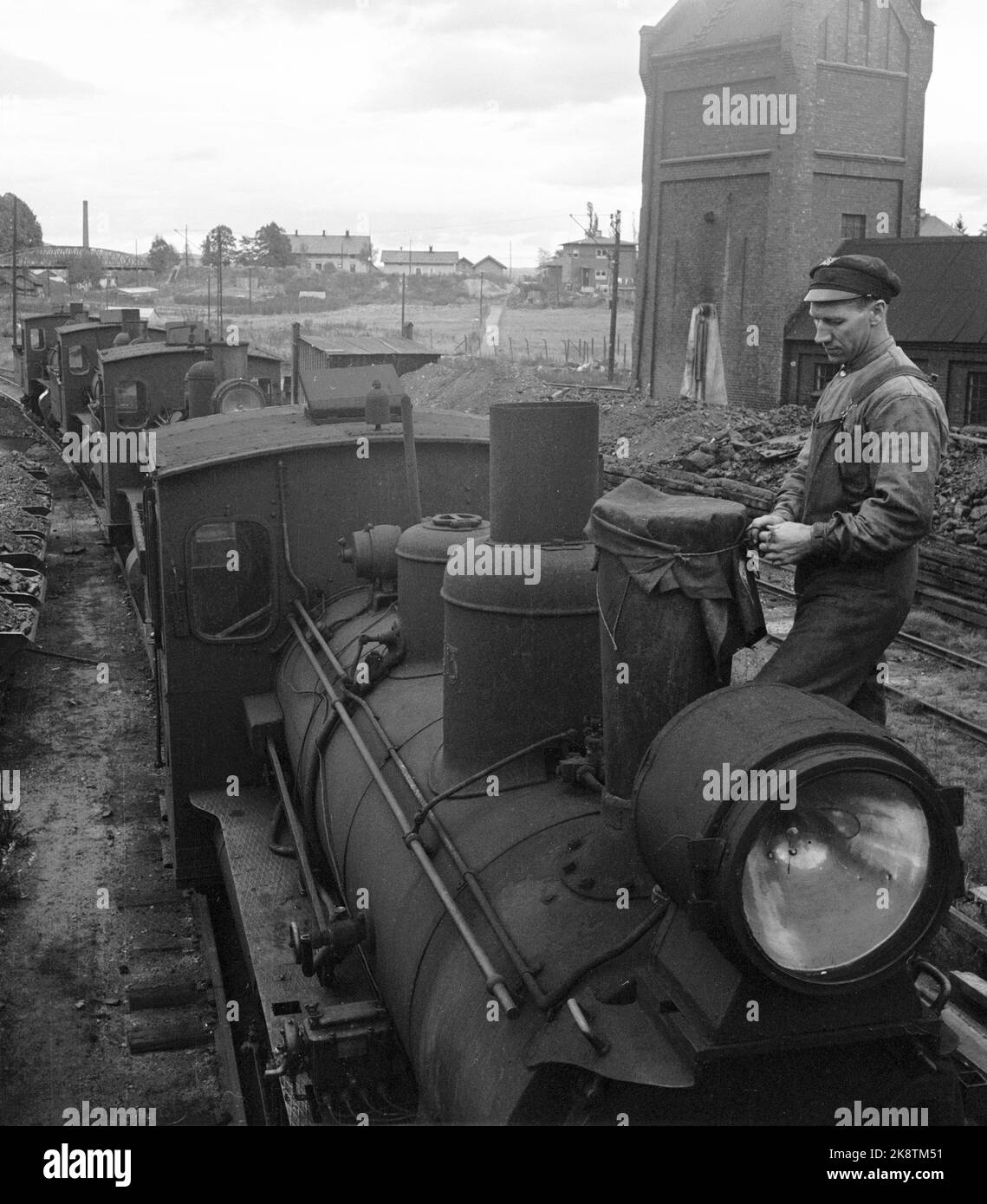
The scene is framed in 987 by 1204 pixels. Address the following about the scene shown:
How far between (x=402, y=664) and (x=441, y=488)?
199cm

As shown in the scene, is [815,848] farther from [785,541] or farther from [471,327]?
[471,327]

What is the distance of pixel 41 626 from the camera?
1627 cm

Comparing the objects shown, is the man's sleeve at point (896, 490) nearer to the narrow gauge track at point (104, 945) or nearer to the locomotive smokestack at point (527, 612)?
the locomotive smokestack at point (527, 612)

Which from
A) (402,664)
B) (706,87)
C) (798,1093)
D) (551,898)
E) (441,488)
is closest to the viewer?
(798,1093)

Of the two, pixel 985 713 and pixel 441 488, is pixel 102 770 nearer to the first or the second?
pixel 441 488

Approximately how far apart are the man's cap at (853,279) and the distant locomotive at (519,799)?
76 cm

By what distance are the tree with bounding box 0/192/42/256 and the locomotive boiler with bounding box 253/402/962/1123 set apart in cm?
8922

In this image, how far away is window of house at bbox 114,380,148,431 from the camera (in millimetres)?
17562

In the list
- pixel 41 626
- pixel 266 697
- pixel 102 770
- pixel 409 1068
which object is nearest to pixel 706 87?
pixel 41 626

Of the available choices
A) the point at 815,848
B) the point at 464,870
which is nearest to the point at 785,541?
the point at 815,848

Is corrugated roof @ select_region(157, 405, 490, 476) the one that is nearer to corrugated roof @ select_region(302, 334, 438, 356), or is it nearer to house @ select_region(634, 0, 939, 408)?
corrugated roof @ select_region(302, 334, 438, 356)

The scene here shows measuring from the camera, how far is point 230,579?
7363 millimetres

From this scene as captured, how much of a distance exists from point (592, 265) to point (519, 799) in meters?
87.4

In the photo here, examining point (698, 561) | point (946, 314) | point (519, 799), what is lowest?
Answer: point (519, 799)
